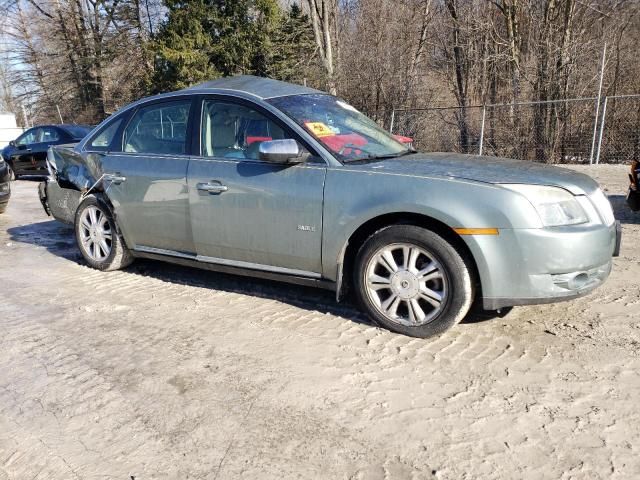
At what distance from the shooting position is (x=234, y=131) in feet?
13.8

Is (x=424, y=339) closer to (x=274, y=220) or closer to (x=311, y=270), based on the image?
(x=311, y=270)

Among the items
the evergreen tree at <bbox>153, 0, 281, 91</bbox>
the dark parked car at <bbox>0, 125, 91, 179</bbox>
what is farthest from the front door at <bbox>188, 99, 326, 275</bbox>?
the evergreen tree at <bbox>153, 0, 281, 91</bbox>

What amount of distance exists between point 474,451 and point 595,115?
1343 cm

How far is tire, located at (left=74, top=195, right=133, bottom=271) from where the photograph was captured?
5066 mm

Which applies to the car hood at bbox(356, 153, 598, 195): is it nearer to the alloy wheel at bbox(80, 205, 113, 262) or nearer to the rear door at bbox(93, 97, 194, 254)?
the rear door at bbox(93, 97, 194, 254)

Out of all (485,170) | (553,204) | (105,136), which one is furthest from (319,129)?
(105,136)

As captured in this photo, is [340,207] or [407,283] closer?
[407,283]

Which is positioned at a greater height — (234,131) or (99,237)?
(234,131)

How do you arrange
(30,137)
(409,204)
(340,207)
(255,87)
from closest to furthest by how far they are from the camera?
1. (409,204)
2. (340,207)
3. (255,87)
4. (30,137)

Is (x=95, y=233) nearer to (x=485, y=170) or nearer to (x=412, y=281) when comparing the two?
(x=412, y=281)

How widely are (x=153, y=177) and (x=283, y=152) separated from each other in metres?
1.45

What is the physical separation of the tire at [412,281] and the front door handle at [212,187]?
123cm

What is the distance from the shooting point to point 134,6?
30203mm

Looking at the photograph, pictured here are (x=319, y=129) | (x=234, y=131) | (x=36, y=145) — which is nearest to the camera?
(x=319, y=129)
